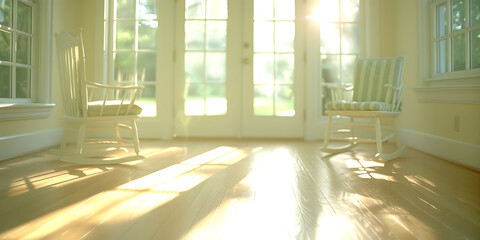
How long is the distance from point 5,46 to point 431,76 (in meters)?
3.49

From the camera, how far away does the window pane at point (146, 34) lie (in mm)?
4449

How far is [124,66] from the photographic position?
14.6ft

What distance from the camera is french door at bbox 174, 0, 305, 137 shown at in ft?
14.9

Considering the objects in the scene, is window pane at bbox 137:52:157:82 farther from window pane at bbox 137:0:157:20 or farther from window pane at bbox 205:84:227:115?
window pane at bbox 205:84:227:115

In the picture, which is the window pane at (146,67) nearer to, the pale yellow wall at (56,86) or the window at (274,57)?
the pale yellow wall at (56,86)

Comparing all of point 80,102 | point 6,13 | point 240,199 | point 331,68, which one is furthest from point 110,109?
point 331,68

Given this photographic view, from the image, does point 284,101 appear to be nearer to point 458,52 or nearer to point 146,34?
point 146,34

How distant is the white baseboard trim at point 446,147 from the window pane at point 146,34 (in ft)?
9.41

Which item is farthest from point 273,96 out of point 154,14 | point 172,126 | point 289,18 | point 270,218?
point 270,218

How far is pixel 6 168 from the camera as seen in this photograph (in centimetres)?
261

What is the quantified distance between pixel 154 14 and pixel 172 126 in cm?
127

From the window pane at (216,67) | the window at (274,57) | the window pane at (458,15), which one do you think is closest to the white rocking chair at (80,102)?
the window pane at (216,67)

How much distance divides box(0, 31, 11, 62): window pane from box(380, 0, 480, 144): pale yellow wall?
11.2 ft

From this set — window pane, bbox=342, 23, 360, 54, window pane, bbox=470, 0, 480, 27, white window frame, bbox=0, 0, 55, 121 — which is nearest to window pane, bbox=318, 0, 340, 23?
window pane, bbox=342, 23, 360, 54
